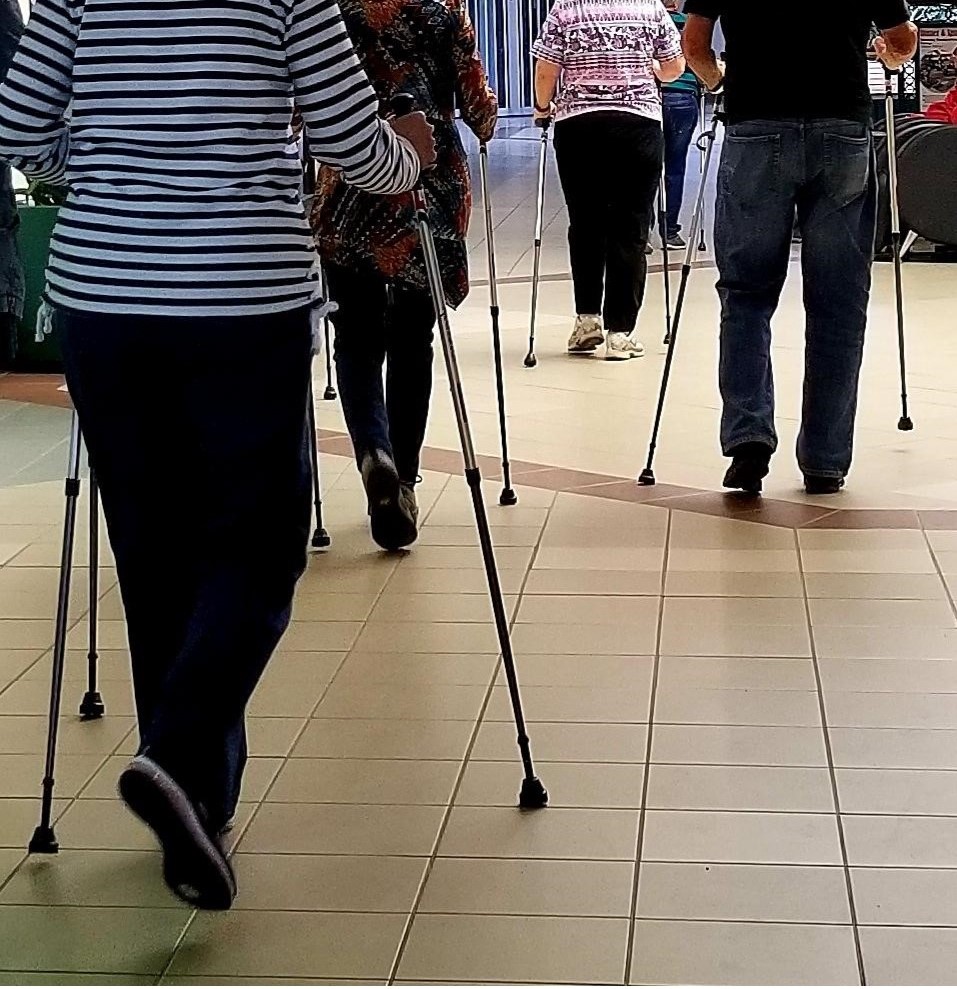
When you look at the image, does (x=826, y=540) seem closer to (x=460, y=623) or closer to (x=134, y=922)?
(x=460, y=623)

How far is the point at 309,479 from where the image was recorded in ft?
8.68

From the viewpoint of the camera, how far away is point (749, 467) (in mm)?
5008

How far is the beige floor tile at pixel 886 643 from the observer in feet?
12.3

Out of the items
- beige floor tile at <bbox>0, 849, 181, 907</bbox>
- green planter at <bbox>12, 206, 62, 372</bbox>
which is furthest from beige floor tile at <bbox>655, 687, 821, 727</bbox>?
green planter at <bbox>12, 206, 62, 372</bbox>

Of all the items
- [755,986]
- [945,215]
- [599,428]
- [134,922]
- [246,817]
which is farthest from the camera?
[945,215]

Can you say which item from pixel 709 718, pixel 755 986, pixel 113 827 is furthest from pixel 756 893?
pixel 113 827

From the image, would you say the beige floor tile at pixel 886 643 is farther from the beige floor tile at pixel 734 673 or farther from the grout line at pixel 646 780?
the grout line at pixel 646 780

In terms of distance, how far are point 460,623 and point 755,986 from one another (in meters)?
1.74

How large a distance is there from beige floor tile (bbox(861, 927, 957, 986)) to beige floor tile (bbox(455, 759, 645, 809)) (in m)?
0.60

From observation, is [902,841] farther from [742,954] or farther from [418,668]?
[418,668]

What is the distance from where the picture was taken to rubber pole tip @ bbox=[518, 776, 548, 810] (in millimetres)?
2990

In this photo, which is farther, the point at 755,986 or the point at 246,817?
the point at 246,817

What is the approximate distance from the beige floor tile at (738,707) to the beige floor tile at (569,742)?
0.11 metres

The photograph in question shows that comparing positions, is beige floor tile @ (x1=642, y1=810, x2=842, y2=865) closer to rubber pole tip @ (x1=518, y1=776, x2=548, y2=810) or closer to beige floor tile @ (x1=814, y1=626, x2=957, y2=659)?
rubber pole tip @ (x1=518, y1=776, x2=548, y2=810)
